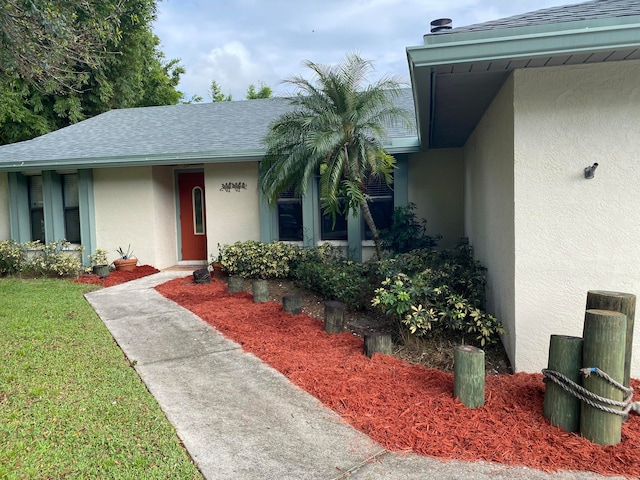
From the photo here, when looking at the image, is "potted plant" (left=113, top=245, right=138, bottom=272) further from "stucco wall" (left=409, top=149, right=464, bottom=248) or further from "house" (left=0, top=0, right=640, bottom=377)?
"stucco wall" (left=409, top=149, right=464, bottom=248)

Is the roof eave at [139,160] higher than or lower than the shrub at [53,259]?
higher

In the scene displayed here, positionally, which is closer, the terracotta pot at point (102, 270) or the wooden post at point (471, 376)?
the wooden post at point (471, 376)

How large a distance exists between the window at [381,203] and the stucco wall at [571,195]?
5458mm

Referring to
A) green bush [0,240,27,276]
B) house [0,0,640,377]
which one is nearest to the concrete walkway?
→ house [0,0,640,377]

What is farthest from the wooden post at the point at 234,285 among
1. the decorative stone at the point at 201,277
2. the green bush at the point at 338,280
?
the green bush at the point at 338,280

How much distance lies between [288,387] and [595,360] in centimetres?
247

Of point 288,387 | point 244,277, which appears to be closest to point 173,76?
point 244,277

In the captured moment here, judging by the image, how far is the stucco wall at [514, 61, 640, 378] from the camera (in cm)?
372

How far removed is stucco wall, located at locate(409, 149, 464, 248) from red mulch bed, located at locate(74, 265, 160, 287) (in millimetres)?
6232

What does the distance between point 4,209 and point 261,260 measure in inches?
289

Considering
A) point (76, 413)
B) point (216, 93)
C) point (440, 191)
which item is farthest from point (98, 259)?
point (216, 93)

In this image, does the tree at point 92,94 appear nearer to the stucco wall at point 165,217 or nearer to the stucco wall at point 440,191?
the stucco wall at point 165,217

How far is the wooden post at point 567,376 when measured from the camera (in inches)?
121

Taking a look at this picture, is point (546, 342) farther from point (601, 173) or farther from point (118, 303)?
point (118, 303)
